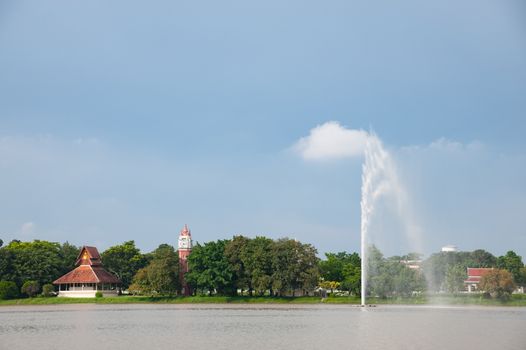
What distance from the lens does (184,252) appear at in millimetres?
95562

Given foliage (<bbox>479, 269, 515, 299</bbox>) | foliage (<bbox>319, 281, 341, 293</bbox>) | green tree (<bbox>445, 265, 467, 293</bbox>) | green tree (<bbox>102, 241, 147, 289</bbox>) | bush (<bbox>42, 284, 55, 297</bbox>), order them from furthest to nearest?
1. green tree (<bbox>102, 241, 147, 289</bbox>)
2. foliage (<bbox>319, 281, 341, 293</bbox>)
3. green tree (<bbox>445, 265, 467, 293</bbox>)
4. bush (<bbox>42, 284, 55, 297</bbox>)
5. foliage (<bbox>479, 269, 515, 299</bbox>)

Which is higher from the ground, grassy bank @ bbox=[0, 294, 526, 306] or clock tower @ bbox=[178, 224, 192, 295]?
clock tower @ bbox=[178, 224, 192, 295]

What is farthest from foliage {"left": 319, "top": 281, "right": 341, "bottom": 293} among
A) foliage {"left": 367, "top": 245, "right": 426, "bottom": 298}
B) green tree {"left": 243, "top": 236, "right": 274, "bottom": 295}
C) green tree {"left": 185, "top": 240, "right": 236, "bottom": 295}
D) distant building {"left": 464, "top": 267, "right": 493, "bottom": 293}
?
distant building {"left": 464, "top": 267, "right": 493, "bottom": 293}

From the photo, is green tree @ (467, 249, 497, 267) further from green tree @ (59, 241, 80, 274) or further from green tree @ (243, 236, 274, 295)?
green tree @ (59, 241, 80, 274)

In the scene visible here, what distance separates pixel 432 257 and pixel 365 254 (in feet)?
127

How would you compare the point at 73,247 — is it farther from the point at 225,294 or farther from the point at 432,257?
the point at 432,257

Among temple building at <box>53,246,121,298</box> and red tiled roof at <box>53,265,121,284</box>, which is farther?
temple building at <box>53,246,121,298</box>

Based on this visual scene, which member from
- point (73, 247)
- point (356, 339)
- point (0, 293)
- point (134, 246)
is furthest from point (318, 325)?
point (73, 247)

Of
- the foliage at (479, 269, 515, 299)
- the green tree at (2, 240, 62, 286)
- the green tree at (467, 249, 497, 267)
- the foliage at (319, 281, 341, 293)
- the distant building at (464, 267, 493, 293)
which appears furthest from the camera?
the green tree at (467, 249, 497, 267)

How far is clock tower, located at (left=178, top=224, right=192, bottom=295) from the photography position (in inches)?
3652

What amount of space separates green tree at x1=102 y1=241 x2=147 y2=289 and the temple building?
1.77m

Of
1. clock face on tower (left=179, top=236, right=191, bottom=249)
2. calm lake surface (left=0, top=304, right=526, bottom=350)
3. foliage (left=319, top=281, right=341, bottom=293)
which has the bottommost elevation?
calm lake surface (left=0, top=304, right=526, bottom=350)

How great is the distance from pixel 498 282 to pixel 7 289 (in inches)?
2677

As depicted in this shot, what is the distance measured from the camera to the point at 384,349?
29484 mm
